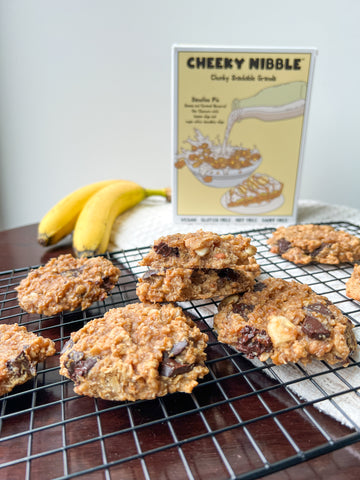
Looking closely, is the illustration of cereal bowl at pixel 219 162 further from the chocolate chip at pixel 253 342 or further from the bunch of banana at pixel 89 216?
the chocolate chip at pixel 253 342

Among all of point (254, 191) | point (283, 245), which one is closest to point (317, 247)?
point (283, 245)

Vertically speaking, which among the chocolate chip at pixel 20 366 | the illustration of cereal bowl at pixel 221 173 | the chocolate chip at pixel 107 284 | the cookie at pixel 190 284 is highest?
the illustration of cereal bowl at pixel 221 173

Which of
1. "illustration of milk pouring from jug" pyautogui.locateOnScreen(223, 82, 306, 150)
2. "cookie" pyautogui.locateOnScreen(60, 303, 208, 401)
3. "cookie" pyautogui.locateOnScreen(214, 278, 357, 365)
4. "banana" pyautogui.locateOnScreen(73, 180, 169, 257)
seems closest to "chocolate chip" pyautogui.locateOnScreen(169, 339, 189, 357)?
"cookie" pyautogui.locateOnScreen(60, 303, 208, 401)

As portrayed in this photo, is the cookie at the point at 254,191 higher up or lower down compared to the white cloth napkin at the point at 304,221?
higher up

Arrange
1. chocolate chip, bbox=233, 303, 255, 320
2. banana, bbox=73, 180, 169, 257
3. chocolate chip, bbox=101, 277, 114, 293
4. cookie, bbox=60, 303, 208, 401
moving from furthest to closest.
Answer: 1. banana, bbox=73, 180, 169, 257
2. chocolate chip, bbox=101, 277, 114, 293
3. chocolate chip, bbox=233, 303, 255, 320
4. cookie, bbox=60, 303, 208, 401

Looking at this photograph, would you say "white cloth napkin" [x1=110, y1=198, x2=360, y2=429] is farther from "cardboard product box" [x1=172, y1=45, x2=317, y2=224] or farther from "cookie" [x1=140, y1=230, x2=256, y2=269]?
"cookie" [x1=140, y1=230, x2=256, y2=269]

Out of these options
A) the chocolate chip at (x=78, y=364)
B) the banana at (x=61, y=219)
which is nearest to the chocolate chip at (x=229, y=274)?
the chocolate chip at (x=78, y=364)

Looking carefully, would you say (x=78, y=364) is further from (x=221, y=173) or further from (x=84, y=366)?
(x=221, y=173)
